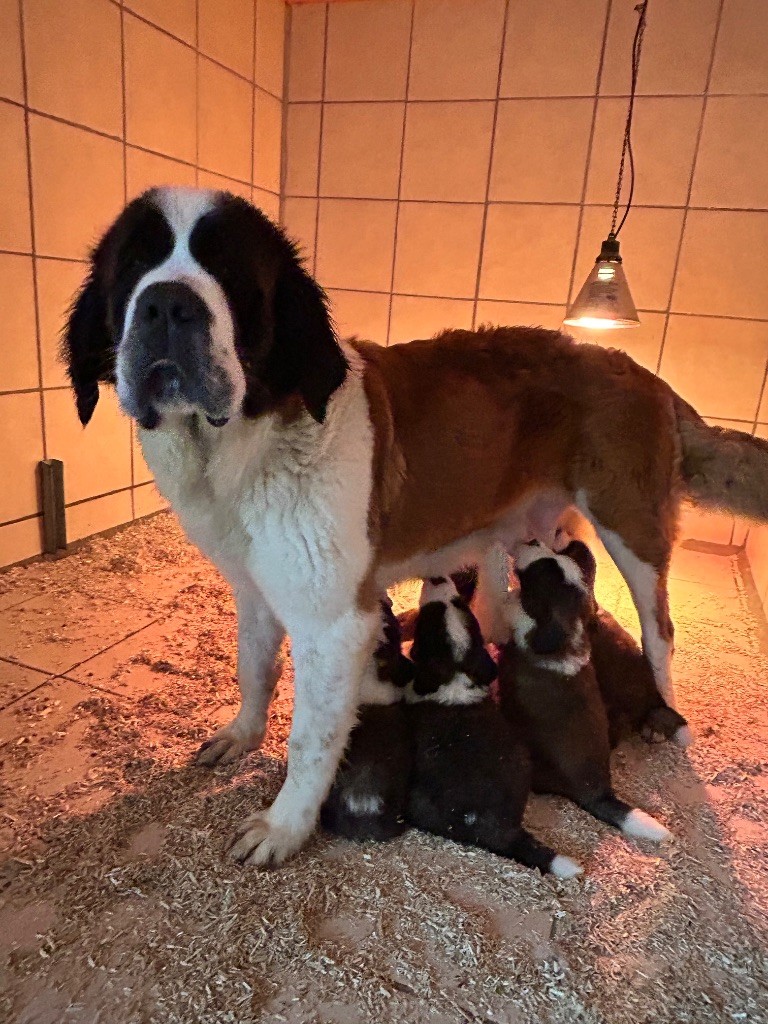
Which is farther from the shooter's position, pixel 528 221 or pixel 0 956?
pixel 528 221

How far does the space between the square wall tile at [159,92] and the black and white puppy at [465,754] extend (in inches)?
92.7

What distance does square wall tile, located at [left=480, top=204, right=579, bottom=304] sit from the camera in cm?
333

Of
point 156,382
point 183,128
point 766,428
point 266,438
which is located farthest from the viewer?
point 766,428

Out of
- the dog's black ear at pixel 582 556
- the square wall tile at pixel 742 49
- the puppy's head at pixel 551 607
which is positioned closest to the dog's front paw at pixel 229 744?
the puppy's head at pixel 551 607

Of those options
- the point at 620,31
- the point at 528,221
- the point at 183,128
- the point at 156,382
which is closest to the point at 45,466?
the point at 183,128

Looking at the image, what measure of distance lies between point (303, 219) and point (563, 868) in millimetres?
3345

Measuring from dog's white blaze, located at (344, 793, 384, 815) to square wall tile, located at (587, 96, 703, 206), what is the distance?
2.89 m

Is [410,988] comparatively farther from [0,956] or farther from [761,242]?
[761,242]

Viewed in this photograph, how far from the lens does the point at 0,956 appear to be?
1.13 m

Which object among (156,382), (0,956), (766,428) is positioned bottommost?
(0,956)

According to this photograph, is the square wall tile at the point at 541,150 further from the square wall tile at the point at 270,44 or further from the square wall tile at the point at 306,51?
the square wall tile at the point at 270,44

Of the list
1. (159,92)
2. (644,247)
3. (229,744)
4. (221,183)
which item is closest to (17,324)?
(159,92)

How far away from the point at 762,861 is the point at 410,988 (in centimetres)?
79

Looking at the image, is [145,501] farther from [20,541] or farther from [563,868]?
[563,868]
